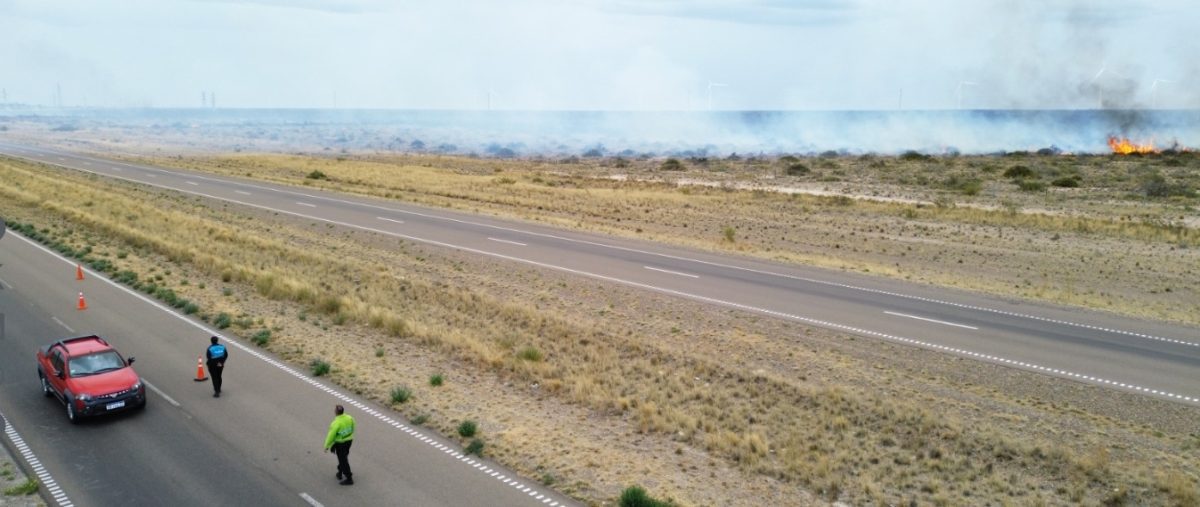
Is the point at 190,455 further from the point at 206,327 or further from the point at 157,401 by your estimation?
the point at 206,327

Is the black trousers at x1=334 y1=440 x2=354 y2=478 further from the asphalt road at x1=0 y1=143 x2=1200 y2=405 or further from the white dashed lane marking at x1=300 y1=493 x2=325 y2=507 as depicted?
the asphalt road at x1=0 y1=143 x2=1200 y2=405

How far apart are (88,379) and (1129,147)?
123280mm

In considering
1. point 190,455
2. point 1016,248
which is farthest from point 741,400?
point 1016,248

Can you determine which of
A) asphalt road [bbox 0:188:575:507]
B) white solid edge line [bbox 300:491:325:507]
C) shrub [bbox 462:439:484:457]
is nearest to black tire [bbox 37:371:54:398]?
asphalt road [bbox 0:188:575:507]

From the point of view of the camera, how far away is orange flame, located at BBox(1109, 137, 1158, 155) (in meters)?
97.9

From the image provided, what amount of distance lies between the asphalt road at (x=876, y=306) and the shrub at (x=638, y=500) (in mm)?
11822

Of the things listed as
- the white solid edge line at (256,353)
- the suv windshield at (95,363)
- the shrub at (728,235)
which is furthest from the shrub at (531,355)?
the shrub at (728,235)

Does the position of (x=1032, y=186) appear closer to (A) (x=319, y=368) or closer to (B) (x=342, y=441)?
(A) (x=319, y=368)

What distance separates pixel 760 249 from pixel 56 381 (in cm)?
2855

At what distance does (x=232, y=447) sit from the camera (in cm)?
1411

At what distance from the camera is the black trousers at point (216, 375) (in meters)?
16.5

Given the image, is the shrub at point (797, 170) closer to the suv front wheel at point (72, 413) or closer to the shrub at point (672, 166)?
the shrub at point (672, 166)

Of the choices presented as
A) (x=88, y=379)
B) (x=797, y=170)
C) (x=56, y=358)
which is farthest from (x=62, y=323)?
(x=797, y=170)

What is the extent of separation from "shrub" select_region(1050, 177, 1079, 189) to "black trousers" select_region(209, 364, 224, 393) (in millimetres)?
66388
